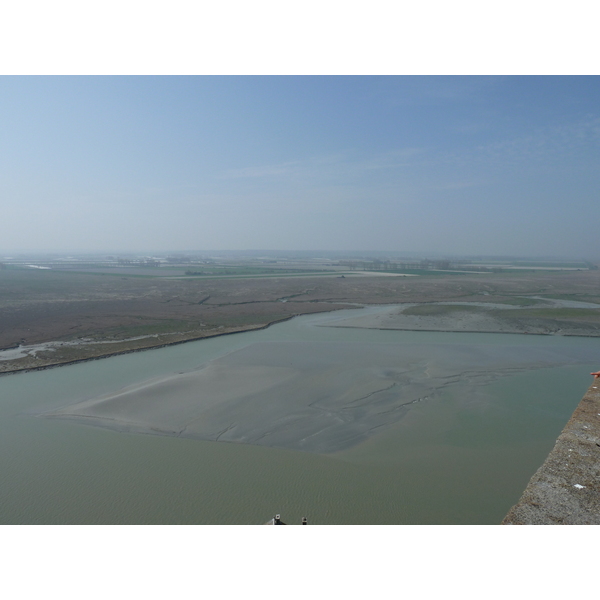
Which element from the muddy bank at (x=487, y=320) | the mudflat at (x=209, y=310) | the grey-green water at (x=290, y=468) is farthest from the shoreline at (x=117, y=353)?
the muddy bank at (x=487, y=320)

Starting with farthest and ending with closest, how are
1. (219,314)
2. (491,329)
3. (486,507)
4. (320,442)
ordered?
(219,314) → (491,329) → (320,442) → (486,507)

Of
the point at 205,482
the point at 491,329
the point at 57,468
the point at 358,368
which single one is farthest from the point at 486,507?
the point at 491,329

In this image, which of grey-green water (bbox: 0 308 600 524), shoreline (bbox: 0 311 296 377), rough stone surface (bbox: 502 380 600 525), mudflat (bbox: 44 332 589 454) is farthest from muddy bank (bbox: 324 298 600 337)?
rough stone surface (bbox: 502 380 600 525)

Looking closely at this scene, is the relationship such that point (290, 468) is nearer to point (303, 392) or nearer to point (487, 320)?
point (303, 392)

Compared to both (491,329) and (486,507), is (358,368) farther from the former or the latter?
(491,329)

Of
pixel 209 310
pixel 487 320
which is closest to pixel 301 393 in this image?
pixel 487 320
